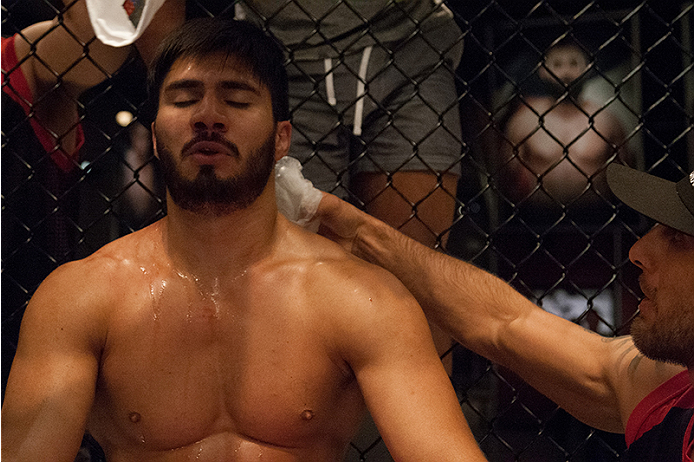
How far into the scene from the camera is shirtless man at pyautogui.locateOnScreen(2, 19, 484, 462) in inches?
66.8

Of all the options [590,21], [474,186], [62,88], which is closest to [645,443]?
[62,88]

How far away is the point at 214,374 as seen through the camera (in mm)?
1777

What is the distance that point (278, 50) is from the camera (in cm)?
195

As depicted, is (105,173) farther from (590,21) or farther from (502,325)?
(590,21)

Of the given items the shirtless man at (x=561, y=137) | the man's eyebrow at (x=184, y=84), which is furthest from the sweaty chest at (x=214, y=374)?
the shirtless man at (x=561, y=137)

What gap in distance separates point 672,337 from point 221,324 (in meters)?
1.10

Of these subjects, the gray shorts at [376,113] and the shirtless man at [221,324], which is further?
the gray shorts at [376,113]

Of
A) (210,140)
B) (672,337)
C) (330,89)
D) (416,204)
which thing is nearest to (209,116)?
(210,140)

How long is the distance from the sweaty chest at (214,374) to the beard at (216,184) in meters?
0.26

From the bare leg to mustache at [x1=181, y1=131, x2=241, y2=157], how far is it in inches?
29.3

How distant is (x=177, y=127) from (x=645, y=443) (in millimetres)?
1408

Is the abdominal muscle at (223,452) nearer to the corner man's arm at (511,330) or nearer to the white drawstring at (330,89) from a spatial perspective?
the corner man's arm at (511,330)

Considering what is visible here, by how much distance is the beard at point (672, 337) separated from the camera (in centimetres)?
156

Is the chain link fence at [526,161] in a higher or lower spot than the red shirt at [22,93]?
lower
